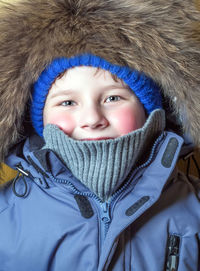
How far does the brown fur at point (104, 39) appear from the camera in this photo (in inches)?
37.2

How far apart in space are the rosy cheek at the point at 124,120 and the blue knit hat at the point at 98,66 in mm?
61

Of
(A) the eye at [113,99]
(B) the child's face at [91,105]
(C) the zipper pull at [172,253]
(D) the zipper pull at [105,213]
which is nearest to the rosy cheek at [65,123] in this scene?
(B) the child's face at [91,105]

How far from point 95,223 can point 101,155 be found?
0.18 metres

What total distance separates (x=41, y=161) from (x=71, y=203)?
5.6 inches

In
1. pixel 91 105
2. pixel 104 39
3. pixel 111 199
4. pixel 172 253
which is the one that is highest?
pixel 104 39

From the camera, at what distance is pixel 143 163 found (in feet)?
3.60

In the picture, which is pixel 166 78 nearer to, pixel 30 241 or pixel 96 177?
pixel 96 177

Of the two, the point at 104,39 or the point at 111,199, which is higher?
the point at 104,39

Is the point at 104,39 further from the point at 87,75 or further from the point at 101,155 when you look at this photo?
the point at 101,155

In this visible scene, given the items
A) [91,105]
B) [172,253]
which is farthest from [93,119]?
[172,253]

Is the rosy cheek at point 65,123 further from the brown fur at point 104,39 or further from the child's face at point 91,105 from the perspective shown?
the brown fur at point 104,39

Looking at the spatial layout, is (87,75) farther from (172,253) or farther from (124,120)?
(172,253)

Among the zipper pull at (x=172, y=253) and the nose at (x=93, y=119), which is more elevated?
the nose at (x=93, y=119)

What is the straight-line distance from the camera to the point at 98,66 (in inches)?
38.1
